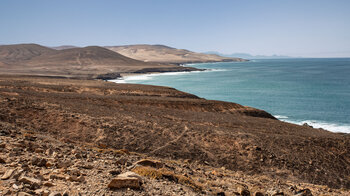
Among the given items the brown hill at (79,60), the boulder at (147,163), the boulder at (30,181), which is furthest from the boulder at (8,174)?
the brown hill at (79,60)

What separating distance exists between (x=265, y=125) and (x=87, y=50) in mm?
167193

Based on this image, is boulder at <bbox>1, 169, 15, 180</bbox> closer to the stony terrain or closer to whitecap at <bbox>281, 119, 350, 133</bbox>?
the stony terrain

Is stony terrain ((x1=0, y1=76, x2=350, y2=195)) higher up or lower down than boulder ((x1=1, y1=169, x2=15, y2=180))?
lower down

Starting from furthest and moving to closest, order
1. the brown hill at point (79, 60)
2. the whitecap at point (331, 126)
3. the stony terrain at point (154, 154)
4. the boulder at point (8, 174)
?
the brown hill at point (79, 60) → the whitecap at point (331, 126) → the stony terrain at point (154, 154) → the boulder at point (8, 174)

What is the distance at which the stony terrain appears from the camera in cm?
708

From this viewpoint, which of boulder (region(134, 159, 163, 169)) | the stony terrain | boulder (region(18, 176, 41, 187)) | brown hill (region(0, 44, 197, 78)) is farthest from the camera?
brown hill (region(0, 44, 197, 78))

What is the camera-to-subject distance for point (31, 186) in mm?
5898

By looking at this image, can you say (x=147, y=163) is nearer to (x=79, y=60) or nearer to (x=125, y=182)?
(x=125, y=182)

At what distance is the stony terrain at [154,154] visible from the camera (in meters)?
7.08

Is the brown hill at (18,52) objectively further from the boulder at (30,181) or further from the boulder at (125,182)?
the boulder at (125,182)

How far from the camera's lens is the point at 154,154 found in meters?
15.0

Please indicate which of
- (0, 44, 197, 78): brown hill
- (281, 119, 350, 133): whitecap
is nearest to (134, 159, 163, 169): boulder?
(281, 119, 350, 133): whitecap

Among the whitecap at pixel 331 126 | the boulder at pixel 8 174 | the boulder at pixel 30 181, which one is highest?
the boulder at pixel 8 174

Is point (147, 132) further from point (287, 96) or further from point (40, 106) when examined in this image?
point (287, 96)
